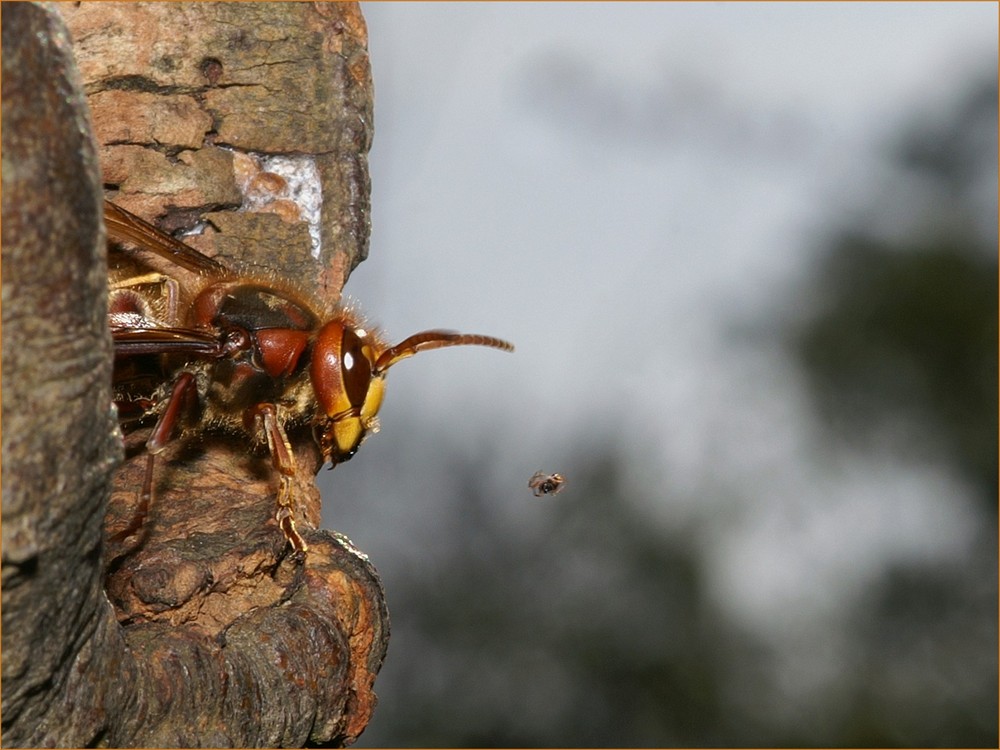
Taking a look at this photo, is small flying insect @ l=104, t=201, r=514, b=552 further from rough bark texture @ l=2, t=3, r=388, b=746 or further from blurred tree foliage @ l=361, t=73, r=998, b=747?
blurred tree foliage @ l=361, t=73, r=998, b=747

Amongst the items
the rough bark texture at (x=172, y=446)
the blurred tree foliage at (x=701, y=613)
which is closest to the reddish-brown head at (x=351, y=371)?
the rough bark texture at (x=172, y=446)

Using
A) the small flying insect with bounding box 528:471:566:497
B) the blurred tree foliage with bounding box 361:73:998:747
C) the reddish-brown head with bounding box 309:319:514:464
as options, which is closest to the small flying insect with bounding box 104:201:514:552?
the reddish-brown head with bounding box 309:319:514:464

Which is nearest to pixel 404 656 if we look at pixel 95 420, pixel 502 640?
pixel 502 640

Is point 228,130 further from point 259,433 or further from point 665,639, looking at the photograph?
point 665,639

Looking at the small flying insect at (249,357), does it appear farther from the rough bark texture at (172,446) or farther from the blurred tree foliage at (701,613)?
the blurred tree foliage at (701,613)

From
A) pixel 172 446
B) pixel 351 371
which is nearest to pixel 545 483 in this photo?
pixel 351 371
